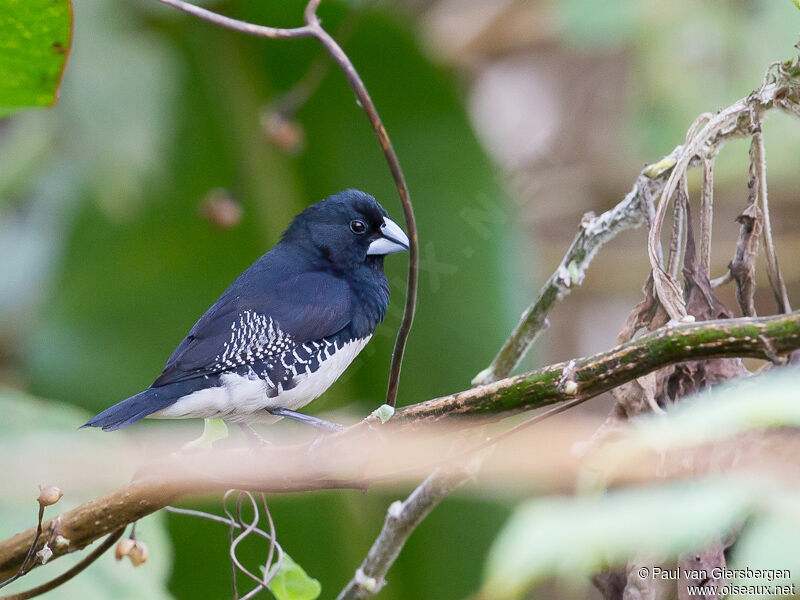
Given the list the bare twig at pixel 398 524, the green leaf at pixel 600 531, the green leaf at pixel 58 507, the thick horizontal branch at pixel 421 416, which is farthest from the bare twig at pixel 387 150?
the green leaf at pixel 58 507

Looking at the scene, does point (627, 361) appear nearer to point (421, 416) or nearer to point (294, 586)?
point (421, 416)

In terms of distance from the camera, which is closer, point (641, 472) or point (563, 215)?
point (641, 472)

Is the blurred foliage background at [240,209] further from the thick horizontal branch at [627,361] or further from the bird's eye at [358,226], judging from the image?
the thick horizontal branch at [627,361]

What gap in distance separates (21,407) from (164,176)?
0.88m

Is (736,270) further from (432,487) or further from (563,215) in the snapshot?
(563,215)

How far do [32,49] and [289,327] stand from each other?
648 mm

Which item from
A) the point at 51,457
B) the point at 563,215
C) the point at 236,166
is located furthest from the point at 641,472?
the point at 563,215

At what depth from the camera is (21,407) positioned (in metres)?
1.95

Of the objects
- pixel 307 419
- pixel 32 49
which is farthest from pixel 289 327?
pixel 32 49

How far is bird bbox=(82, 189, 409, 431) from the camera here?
64.8 inches

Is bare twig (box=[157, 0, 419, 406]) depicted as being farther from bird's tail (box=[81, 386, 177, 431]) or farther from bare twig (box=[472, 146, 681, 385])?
bird's tail (box=[81, 386, 177, 431])

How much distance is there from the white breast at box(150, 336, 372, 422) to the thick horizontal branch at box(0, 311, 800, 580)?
28 centimetres

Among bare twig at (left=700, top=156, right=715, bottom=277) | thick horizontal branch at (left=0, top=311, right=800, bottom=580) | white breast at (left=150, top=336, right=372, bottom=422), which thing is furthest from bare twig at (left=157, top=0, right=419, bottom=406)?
white breast at (left=150, top=336, right=372, bottom=422)

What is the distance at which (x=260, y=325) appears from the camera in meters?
1.72
